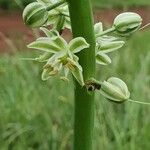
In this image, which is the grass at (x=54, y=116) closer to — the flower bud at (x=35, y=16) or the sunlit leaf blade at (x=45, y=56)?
the sunlit leaf blade at (x=45, y=56)

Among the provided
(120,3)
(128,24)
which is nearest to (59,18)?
(128,24)

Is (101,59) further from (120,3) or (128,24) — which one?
(120,3)

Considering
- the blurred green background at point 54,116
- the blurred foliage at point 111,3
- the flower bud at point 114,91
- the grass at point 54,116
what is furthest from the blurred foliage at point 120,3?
the flower bud at point 114,91

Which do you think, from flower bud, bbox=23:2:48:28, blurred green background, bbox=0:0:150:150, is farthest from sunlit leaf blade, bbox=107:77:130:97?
blurred green background, bbox=0:0:150:150

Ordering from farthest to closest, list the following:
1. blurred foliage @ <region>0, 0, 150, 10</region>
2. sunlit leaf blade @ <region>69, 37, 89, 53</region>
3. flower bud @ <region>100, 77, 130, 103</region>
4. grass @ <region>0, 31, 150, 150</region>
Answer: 1. blurred foliage @ <region>0, 0, 150, 10</region>
2. grass @ <region>0, 31, 150, 150</region>
3. flower bud @ <region>100, 77, 130, 103</region>
4. sunlit leaf blade @ <region>69, 37, 89, 53</region>

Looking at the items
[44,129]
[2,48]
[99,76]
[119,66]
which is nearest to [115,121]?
[44,129]

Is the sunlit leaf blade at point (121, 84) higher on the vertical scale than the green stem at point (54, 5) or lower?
lower

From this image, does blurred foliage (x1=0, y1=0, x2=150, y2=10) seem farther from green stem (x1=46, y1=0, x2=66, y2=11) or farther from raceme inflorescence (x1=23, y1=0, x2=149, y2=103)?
green stem (x1=46, y1=0, x2=66, y2=11)
